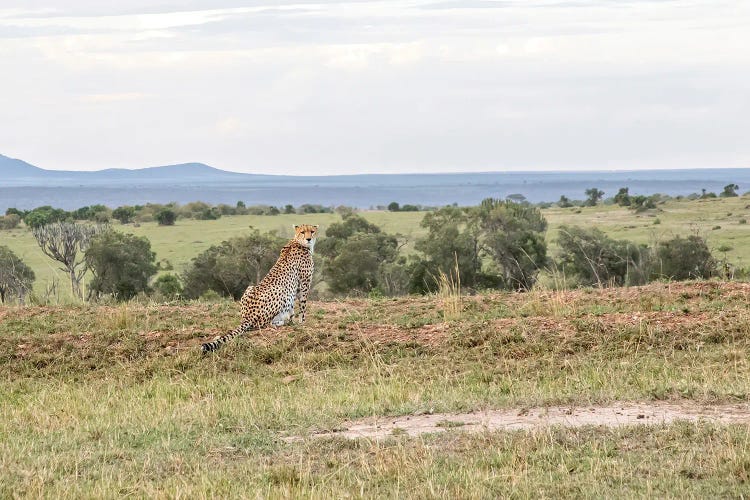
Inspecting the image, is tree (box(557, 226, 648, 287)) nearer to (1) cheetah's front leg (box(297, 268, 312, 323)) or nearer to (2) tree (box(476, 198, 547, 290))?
(2) tree (box(476, 198, 547, 290))

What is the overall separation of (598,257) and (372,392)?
17777mm

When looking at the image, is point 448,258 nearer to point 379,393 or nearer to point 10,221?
point 379,393

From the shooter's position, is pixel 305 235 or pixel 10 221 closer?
pixel 305 235

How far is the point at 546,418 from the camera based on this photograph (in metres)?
6.77

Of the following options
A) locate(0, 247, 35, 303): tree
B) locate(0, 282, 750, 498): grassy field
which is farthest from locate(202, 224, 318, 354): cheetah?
locate(0, 247, 35, 303): tree

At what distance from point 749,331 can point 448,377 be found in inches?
118

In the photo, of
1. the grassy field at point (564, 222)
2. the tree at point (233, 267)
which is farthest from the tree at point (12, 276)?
the tree at point (233, 267)

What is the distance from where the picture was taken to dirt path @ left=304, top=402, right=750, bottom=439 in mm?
6633

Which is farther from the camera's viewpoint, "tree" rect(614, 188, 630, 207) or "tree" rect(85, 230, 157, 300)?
"tree" rect(614, 188, 630, 207)

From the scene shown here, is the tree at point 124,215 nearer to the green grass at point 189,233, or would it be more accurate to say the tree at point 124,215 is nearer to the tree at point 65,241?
the green grass at point 189,233

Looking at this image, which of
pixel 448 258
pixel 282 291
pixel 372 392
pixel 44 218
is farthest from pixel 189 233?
pixel 372 392

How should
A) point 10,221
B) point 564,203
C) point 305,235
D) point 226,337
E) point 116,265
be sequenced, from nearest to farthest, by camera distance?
point 226,337
point 305,235
point 116,265
point 10,221
point 564,203

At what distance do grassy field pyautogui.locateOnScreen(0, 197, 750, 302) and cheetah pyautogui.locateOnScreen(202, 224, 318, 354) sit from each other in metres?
18.6

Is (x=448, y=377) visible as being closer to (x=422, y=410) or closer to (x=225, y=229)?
(x=422, y=410)
